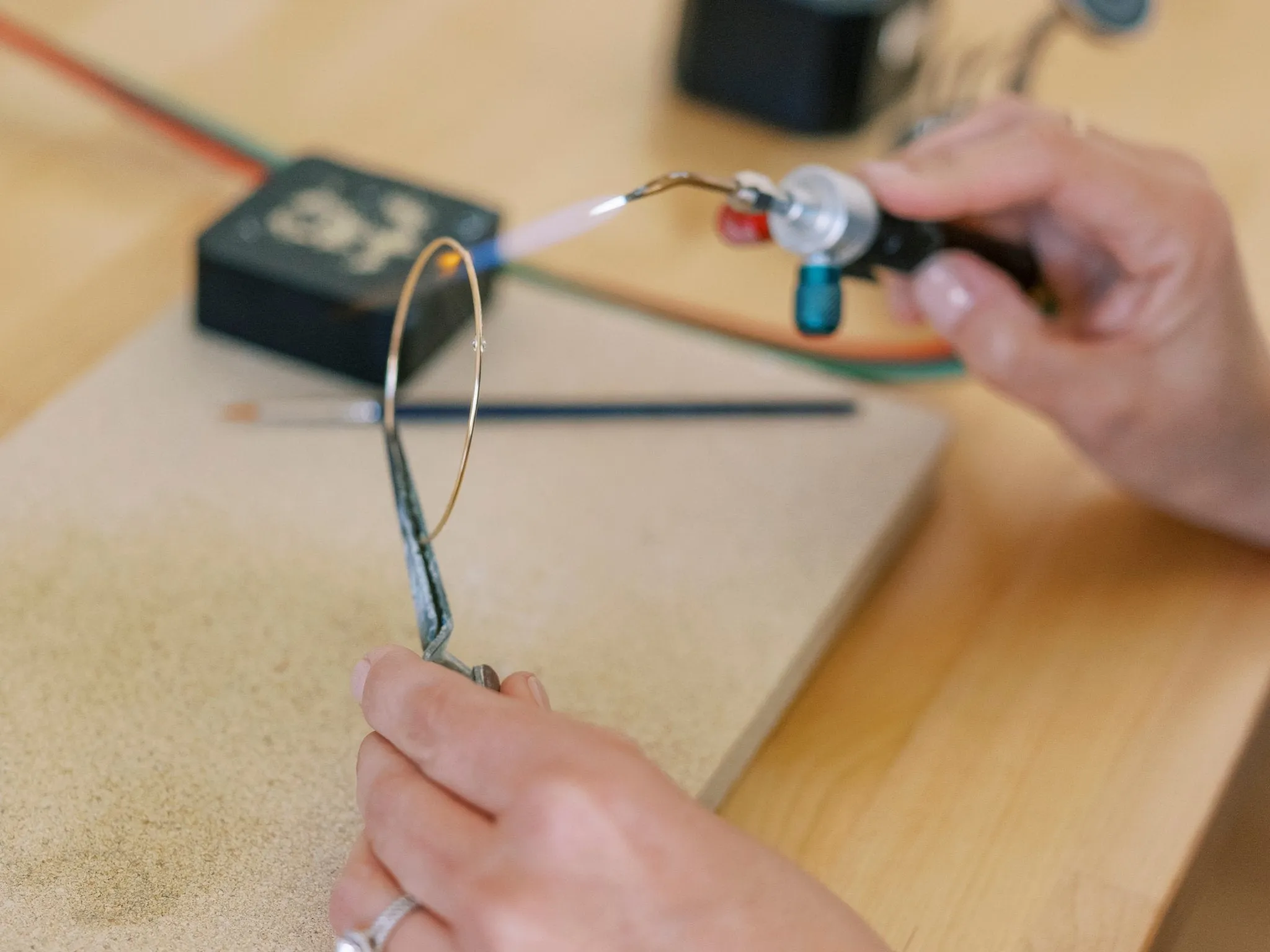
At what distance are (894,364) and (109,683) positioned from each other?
49 centimetres

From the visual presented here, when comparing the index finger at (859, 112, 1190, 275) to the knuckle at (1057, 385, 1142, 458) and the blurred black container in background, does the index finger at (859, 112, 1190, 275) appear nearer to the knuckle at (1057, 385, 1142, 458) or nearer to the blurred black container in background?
the knuckle at (1057, 385, 1142, 458)

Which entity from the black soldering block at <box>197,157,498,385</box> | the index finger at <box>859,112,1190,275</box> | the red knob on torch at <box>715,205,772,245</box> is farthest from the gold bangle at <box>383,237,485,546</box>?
the index finger at <box>859,112,1190,275</box>

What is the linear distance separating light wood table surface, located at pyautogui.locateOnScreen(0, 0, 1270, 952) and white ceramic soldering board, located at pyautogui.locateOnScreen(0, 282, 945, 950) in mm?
45

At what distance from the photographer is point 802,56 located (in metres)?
1.00

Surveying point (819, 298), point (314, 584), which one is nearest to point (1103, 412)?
point (819, 298)

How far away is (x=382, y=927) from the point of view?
449mm

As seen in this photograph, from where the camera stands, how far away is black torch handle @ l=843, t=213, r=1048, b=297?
67cm

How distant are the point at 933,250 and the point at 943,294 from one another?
0.10 feet

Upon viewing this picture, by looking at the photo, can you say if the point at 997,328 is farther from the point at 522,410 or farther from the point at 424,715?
the point at 424,715

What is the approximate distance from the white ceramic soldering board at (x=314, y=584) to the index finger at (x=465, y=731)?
8 centimetres

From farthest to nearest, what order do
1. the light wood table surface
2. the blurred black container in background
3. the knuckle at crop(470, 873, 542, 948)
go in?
1. the blurred black container in background
2. the light wood table surface
3. the knuckle at crop(470, 873, 542, 948)

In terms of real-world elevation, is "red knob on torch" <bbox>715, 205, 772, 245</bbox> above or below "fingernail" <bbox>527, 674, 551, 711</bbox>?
above

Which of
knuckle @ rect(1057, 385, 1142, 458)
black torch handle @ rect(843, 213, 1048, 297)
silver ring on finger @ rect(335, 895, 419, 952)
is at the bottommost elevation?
silver ring on finger @ rect(335, 895, 419, 952)

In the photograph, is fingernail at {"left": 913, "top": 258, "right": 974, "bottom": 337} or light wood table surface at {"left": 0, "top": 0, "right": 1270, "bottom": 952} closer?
light wood table surface at {"left": 0, "top": 0, "right": 1270, "bottom": 952}
